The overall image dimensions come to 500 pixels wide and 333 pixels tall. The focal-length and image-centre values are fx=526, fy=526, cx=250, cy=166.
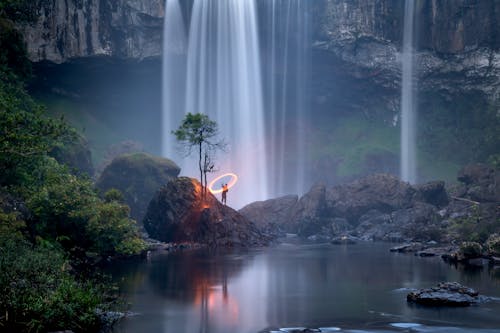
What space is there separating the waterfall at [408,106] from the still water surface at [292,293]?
50.7m

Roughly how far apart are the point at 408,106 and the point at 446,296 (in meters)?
73.5

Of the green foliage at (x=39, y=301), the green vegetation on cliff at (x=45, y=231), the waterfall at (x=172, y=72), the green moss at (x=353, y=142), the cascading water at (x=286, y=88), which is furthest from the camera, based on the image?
the green moss at (x=353, y=142)

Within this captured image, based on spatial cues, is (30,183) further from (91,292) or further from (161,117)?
(161,117)

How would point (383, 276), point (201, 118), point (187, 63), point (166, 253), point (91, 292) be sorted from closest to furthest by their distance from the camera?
point (91, 292)
point (383, 276)
point (166, 253)
point (201, 118)
point (187, 63)

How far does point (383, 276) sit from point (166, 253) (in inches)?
756

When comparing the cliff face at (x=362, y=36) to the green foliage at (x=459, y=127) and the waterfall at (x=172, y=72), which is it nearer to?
the waterfall at (x=172, y=72)

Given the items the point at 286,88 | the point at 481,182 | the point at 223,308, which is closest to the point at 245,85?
the point at 286,88

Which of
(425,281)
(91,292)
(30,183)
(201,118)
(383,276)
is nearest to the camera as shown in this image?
(91,292)

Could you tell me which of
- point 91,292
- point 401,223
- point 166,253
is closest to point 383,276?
point 91,292

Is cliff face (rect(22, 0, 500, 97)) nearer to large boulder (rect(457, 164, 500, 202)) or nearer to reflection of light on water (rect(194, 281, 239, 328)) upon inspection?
large boulder (rect(457, 164, 500, 202))

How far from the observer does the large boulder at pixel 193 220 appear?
47.7 metres

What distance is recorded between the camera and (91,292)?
16438 millimetres

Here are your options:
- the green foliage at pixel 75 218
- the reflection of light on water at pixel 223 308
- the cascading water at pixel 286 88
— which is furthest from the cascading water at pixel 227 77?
the reflection of light on water at pixel 223 308

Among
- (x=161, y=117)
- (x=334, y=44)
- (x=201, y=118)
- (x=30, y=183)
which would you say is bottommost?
(x=30, y=183)
